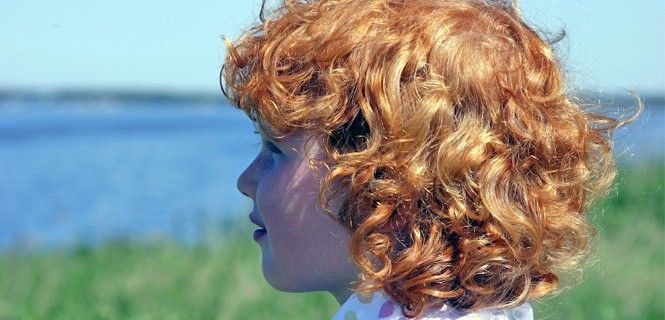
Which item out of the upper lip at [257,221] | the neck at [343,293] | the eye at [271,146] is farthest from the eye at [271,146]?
the neck at [343,293]

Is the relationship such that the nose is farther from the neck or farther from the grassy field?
the grassy field

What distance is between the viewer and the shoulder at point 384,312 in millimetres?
2016

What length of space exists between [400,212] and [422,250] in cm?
9

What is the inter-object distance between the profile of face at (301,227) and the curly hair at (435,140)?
0.04 meters

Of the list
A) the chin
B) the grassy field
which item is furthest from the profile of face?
the grassy field

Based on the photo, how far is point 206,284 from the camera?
A: 15.7ft

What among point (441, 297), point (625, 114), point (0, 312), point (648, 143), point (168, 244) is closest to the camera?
point (441, 297)

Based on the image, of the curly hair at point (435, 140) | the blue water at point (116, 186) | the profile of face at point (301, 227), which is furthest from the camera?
the blue water at point (116, 186)

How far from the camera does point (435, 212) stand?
2.03m

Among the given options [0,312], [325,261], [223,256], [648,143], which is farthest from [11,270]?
[648,143]

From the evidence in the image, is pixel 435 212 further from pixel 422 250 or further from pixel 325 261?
pixel 325 261

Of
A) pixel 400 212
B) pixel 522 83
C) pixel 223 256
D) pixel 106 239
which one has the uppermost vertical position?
pixel 522 83

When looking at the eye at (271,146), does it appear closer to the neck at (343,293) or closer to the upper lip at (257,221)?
the upper lip at (257,221)

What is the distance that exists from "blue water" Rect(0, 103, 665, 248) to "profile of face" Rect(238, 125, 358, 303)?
0.82m
